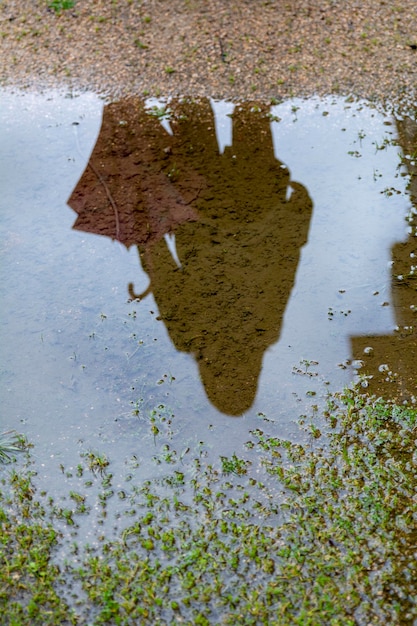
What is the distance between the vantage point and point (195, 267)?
490 centimetres

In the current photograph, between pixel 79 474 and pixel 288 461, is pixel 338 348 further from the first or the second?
pixel 79 474

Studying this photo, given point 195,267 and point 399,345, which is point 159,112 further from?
point 399,345

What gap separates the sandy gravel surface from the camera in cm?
649

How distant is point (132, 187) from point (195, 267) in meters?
1.06

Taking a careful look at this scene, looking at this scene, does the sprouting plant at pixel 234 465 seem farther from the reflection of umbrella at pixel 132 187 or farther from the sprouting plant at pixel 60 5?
the sprouting plant at pixel 60 5

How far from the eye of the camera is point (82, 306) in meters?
4.75

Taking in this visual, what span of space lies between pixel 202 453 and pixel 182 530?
48 centimetres

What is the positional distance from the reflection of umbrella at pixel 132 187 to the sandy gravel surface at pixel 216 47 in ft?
1.91

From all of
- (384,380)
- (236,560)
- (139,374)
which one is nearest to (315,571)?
(236,560)

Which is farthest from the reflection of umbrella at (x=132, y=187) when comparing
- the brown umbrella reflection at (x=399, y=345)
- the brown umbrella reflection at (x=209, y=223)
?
the brown umbrella reflection at (x=399, y=345)

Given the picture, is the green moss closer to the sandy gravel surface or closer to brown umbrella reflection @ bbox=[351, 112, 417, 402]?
brown umbrella reflection @ bbox=[351, 112, 417, 402]

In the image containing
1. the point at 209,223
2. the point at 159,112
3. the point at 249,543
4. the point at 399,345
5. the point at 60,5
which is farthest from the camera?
the point at 60,5

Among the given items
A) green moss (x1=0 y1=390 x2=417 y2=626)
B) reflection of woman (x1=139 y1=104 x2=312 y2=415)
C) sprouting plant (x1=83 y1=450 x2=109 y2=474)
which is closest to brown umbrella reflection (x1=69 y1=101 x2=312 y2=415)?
reflection of woman (x1=139 y1=104 x2=312 y2=415)

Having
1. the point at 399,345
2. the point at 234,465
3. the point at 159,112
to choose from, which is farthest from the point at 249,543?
the point at 159,112
